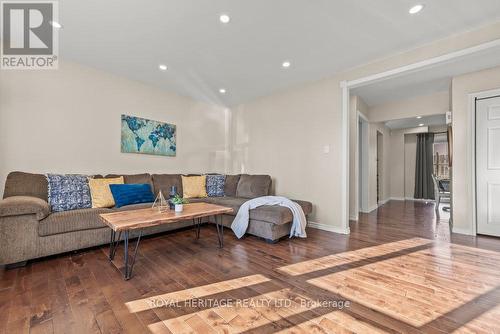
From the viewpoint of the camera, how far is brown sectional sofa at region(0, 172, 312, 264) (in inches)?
79.1

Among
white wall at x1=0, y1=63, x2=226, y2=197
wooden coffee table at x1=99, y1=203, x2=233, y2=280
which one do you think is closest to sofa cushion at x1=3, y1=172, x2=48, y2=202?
white wall at x1=0, y1=63, x2=226, y2=197

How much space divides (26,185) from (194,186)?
2.17 meters

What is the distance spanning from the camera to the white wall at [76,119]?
270cm

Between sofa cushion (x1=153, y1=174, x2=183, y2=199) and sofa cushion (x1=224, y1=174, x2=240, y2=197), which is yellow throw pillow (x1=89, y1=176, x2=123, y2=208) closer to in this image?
sofa cushion (x1=153, y1=174, x2=183, y2=199)

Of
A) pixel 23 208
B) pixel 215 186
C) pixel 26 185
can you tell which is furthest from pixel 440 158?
pixel 26 185

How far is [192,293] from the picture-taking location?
5.40ft

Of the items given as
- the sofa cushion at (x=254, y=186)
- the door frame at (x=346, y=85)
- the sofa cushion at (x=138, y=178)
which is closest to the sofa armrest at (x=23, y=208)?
the sofa cushion at (x=138, y=178)

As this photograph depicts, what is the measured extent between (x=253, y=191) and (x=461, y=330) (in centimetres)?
301

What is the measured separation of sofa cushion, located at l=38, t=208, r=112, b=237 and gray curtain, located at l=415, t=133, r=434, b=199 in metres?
8.61

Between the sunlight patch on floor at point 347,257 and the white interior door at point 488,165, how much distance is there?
1.10 meters

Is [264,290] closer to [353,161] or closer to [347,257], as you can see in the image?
[347,257]

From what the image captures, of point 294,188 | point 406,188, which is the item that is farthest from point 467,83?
point 406,188

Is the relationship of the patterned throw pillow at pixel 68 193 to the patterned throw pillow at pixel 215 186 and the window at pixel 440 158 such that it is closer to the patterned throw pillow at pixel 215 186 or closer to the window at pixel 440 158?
the patterned throw pillow at pixel 215 186

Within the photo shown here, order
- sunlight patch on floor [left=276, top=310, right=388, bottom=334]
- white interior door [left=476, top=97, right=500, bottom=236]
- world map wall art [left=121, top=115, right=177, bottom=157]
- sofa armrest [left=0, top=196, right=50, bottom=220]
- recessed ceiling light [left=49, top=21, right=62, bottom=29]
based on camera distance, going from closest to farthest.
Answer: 1. sunlight patch on floor [left=276, top=310, right=388, bottom=334]
2. sofa armrest [left=0, top=196, right=50, bottom=220]
3. recessed ceiling light [left=49, top=21, right=62, bottom=29]
4. white interior door [left=476, top=97, right=500, bottom=236]
5. world map wall art [left=121, top=115, right=177, bottom=157]
